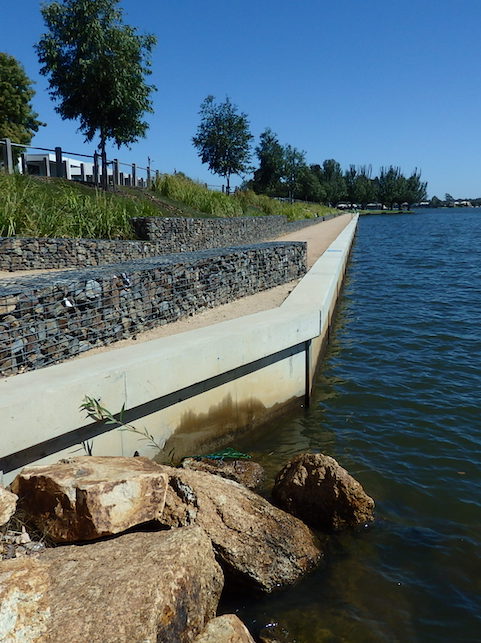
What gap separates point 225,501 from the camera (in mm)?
3977

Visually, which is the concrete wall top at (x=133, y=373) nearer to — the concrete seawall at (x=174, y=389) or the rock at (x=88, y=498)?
the concrete seawall at (x=174, y=389)

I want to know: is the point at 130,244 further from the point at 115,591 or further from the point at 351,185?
the point at 351,185

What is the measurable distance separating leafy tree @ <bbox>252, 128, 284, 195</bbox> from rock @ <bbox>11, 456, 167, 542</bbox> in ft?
193

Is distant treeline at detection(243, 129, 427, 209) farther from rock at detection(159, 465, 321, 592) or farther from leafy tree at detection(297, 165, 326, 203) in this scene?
rock at detection(159, 465, 321, 592)

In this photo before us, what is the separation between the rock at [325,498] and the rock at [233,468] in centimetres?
51

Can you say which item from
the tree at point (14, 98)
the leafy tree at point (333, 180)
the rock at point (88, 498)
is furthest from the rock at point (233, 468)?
the leafy tree at point (333, 180)

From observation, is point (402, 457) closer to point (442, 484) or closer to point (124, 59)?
point (442, 484)

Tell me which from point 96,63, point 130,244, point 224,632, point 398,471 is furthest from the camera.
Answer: point 96,63

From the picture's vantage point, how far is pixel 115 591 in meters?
2.67

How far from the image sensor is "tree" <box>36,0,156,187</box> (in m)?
20.7

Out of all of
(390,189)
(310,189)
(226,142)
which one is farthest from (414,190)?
(226,142)

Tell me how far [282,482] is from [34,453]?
7.02 feet

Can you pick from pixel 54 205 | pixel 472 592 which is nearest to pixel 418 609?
pixel 472 592

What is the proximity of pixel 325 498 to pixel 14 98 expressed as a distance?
4589 cm
